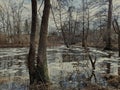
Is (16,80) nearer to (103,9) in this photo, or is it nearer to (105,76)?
(105,76)

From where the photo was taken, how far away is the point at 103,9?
31.8 m

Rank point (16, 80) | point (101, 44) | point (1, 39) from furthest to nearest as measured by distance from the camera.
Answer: point (1, 39), point (101, 44), point (16, 80)

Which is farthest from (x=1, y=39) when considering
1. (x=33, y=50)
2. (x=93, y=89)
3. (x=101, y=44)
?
(x=93, y=89)

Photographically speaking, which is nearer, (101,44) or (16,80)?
(16,80)

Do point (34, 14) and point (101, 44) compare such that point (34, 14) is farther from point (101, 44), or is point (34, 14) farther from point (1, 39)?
point (1, 39)

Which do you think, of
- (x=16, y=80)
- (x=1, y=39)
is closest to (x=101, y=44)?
(x=1, y=39)

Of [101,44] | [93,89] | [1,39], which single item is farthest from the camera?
[1,39]

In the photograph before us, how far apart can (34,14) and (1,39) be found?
38086 mm

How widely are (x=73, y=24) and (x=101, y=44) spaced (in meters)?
31.9

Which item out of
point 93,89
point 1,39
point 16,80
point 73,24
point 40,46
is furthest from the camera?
point 73,24

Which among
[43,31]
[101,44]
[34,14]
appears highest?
[34,14]

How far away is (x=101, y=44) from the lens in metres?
34.0

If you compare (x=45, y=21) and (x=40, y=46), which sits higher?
(x=45, y=21)

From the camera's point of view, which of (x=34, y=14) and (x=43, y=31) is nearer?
(x=43, y=31)
